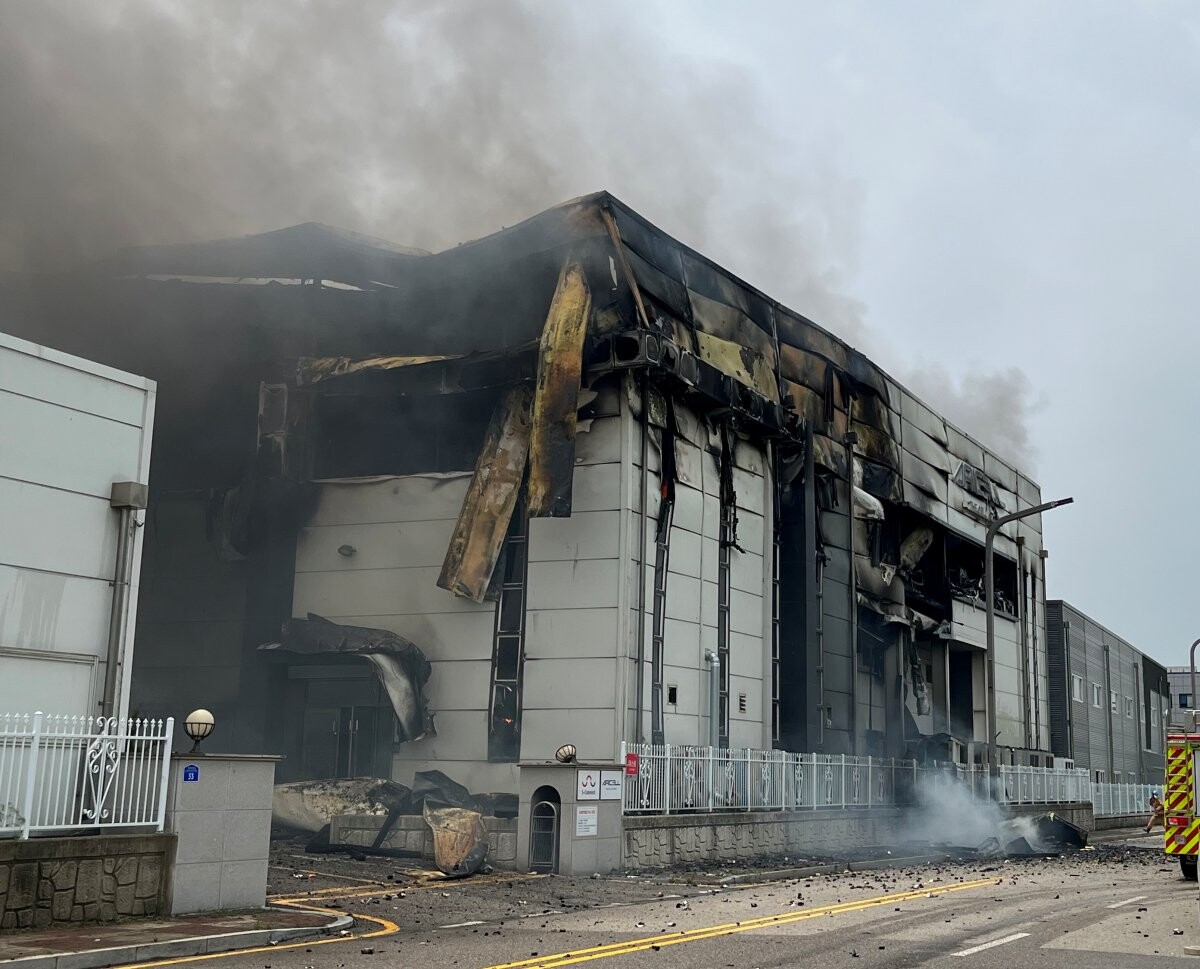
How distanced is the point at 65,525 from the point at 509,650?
1261 centimetres

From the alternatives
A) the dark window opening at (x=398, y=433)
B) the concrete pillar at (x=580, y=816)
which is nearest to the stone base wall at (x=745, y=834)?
the concrete pillar at (x=580, y=816)

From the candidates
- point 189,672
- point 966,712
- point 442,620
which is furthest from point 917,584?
point 189,672

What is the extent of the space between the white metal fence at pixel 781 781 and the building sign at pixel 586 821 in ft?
3.99

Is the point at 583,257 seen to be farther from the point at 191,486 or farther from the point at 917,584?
the point at 917,584

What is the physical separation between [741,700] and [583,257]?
412 inches

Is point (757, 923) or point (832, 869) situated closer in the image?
point (757, 923)

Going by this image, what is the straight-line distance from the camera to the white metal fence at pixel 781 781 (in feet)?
78.0

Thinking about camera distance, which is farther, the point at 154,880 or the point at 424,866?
the point at 424,866

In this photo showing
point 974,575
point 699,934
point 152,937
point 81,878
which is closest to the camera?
point 152,937

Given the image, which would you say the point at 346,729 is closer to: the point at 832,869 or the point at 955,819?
the point at 832,869

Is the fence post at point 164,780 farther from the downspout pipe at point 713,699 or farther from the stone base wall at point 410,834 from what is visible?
the downspout pipe at point 713,699

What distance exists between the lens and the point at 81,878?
12.7m

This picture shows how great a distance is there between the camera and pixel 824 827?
29.6 meters

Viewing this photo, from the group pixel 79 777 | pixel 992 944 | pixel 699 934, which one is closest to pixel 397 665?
pixel 79 777
